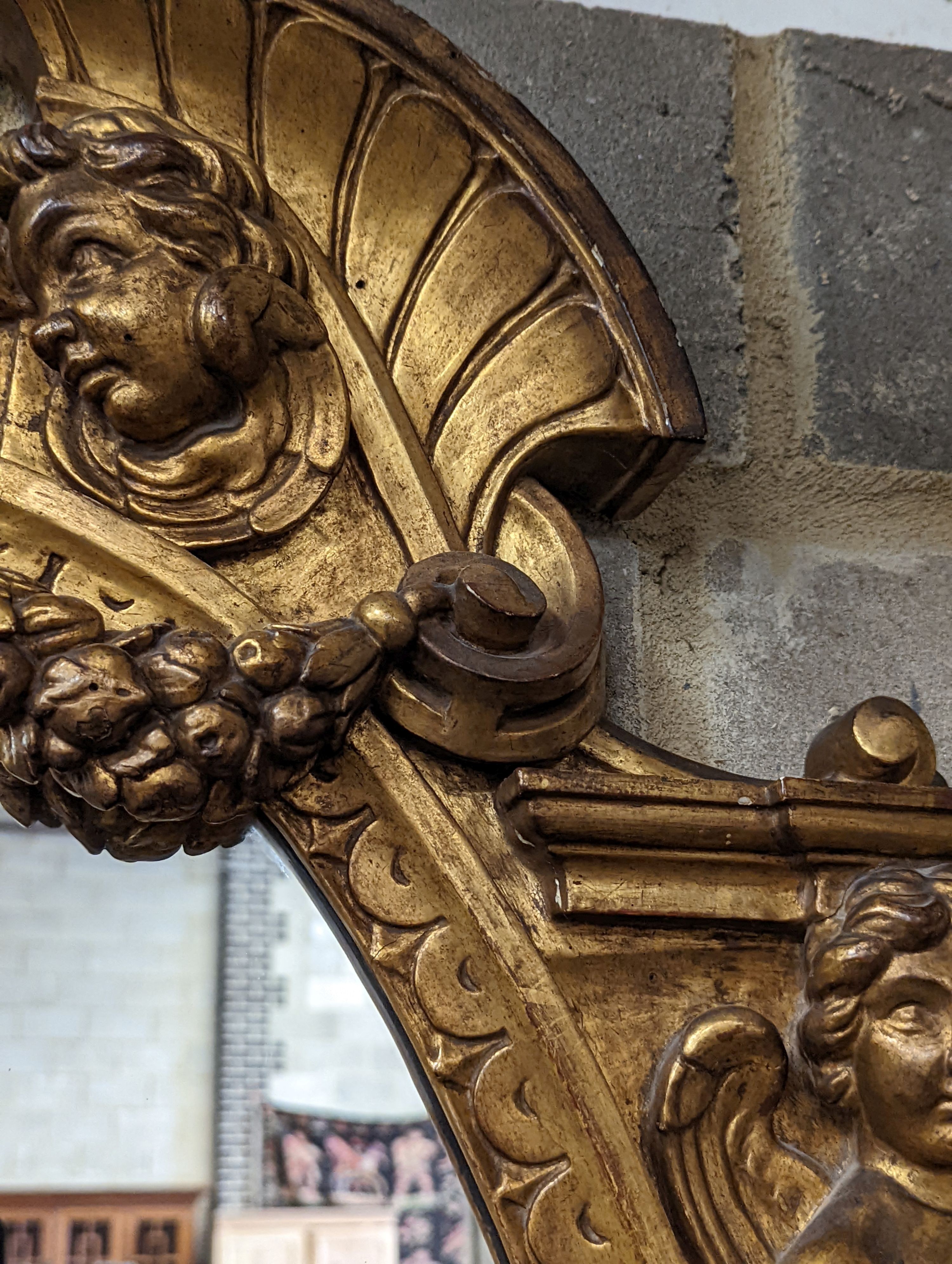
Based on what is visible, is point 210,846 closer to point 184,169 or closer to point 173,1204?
point 173,1204

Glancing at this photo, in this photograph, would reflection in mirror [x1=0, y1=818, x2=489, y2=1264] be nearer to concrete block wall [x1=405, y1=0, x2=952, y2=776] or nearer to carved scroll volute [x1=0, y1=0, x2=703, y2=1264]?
carved scroll volute [x1=0, y1=0, x2=703, y2=1264]

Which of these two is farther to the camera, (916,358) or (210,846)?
(916,358)

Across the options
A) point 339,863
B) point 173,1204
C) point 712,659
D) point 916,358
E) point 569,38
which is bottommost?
point 173,1204

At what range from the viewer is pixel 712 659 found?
566 millimetres

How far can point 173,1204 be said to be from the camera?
46 centimetres

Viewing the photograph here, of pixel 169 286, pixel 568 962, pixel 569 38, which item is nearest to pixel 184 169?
pixel 169 286

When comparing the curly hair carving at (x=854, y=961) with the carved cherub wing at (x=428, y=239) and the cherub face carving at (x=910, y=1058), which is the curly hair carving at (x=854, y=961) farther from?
the carved cherub wing at (x=428, y=239)

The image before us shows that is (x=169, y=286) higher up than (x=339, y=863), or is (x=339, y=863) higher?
(x=169, y=286)

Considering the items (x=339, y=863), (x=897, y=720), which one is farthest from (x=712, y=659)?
(x=339, y=863)

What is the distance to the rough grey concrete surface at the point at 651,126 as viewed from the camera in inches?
23.9

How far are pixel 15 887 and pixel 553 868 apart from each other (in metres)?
0.21

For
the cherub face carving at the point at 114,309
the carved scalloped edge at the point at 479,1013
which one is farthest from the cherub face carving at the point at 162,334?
the carved scalloped edge at the point at 479,1013

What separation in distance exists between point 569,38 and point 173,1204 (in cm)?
55

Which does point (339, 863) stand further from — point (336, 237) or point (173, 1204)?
point (336, 237)
